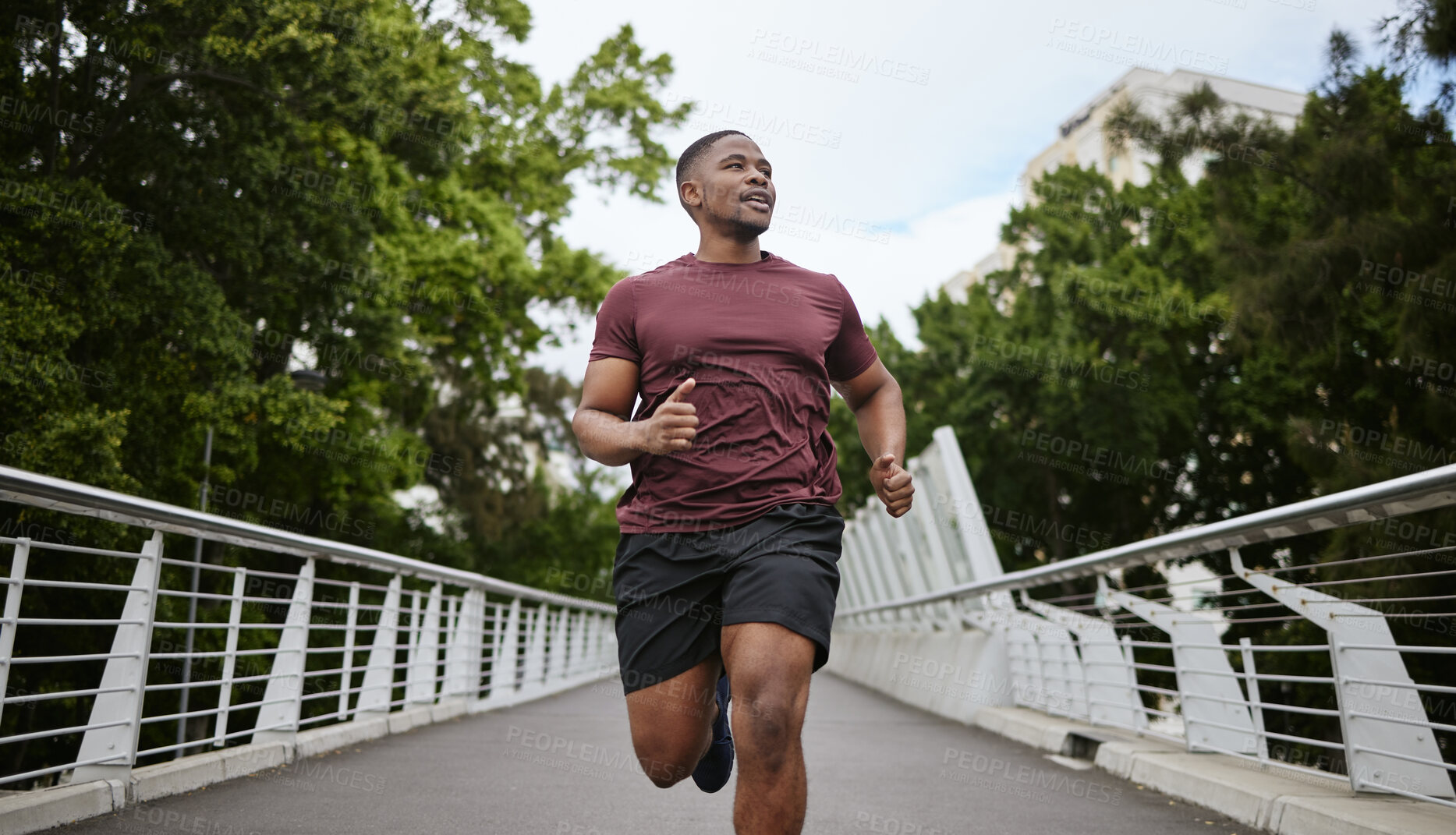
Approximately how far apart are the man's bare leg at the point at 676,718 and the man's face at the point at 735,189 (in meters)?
1.08

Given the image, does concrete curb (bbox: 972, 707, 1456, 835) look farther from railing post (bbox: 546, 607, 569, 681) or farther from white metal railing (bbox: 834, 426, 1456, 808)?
railing post (bbox: 546, 607, 569, 681)

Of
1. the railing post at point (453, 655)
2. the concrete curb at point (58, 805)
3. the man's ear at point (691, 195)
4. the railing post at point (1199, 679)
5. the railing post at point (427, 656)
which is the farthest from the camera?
the railing post at point (453, 655)

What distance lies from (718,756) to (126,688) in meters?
2.76

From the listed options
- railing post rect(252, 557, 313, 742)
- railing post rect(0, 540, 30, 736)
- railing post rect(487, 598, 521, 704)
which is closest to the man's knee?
railing post rect(0, 540, 30, 736)

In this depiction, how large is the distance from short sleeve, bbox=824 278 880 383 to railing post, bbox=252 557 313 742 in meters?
4.19

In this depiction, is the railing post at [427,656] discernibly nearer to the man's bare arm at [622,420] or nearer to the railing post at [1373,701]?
the railing post at [1373,701]

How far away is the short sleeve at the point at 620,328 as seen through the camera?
10.6ft

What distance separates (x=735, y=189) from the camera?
3293 millimetres

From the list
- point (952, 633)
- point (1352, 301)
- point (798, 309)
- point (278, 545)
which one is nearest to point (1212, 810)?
point (798, 309)

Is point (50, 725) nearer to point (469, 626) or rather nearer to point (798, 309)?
point (469, 626)

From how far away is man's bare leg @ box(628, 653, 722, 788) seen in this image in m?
3.03

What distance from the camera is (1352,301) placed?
15484mm

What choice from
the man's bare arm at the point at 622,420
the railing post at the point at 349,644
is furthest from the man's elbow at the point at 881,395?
the railing post at the point at 349,644

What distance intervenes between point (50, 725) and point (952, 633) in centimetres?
1289
